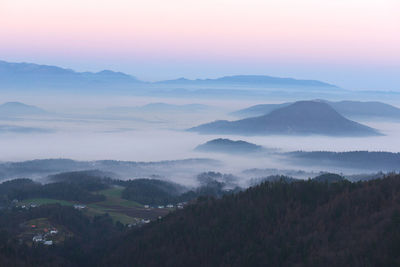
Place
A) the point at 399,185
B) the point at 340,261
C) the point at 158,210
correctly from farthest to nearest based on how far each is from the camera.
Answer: the point at 158,210, the point at 399,185, the point at 340,261

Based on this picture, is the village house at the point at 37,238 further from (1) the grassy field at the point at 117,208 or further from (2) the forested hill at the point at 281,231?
(1) the grassy field at the point at 117,208

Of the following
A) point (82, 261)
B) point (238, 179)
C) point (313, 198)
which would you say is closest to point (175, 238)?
point (82, 261)

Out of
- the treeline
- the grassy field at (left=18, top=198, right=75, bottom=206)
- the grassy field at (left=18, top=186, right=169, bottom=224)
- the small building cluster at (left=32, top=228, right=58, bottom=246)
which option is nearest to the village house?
the small building cluster at (left=32, top=228, right=58, bottom=246)

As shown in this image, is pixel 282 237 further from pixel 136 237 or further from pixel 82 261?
pixel 82 261

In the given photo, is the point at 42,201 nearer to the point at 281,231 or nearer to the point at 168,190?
the point at 168,190

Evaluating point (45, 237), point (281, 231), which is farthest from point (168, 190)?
point (281, 231)

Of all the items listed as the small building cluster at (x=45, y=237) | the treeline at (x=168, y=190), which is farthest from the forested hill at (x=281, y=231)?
the treeline at (x=168, y=190)
